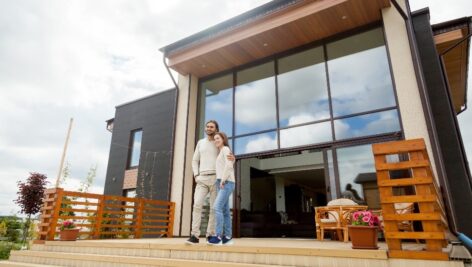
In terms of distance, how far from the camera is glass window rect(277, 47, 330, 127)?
20.3ft

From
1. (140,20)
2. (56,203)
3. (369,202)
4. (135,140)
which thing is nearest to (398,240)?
(369,202)

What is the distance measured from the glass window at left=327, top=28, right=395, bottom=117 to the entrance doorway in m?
2.80

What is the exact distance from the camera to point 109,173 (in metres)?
9.81

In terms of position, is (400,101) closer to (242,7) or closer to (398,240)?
(398,240)

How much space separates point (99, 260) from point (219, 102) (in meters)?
4.99

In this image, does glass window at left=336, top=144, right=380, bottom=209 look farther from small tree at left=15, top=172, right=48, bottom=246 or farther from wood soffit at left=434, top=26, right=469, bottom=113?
small tree at left=15, top=172, right=48, bottom=246

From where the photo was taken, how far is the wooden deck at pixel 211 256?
2.30m

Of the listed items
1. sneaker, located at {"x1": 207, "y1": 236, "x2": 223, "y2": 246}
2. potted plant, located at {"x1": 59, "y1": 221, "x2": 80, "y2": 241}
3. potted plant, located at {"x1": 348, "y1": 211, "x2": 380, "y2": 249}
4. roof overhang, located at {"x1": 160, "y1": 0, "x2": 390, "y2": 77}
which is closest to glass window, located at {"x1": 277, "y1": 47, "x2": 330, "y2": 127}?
roof overhang, located at {"x1": 160, "y1": 0, "x2": 390, "y2": 77}

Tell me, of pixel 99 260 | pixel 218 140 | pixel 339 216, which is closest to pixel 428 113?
pixel 339 216

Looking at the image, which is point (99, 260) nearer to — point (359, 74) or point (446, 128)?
point (359, 74)

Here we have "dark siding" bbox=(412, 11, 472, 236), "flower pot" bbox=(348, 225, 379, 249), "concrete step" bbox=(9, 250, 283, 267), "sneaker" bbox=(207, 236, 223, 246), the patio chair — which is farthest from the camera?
the patio chair

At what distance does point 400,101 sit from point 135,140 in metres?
8.10

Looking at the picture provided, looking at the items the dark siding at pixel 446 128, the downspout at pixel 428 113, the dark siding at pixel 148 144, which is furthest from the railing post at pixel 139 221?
the dark siding at pixel 446 128

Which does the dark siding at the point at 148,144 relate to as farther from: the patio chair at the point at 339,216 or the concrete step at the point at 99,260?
the patio chair at the point at 339,216
